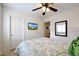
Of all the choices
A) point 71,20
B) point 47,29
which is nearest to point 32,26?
point 47,29

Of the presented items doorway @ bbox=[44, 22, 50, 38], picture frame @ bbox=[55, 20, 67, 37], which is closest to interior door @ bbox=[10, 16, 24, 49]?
doorway @ bbox=[44, 22, 50, 38]

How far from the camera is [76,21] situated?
163 cm

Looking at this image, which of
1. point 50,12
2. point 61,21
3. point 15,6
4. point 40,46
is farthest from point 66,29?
point 15,6

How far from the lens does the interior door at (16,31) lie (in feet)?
5.44

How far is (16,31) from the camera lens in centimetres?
171

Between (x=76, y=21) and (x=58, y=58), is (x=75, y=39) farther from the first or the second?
(x=58, y=58)

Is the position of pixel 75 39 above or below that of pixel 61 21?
below

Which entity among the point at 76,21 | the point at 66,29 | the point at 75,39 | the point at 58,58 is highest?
the point at 76,21

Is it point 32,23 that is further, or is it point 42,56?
point 32,23

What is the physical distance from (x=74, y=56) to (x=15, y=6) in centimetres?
113

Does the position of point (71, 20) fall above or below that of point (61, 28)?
above

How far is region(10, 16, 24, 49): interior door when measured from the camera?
1659 millimetres

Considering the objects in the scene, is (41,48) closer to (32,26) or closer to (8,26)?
(32,26)

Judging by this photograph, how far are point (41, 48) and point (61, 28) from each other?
1.46ft
